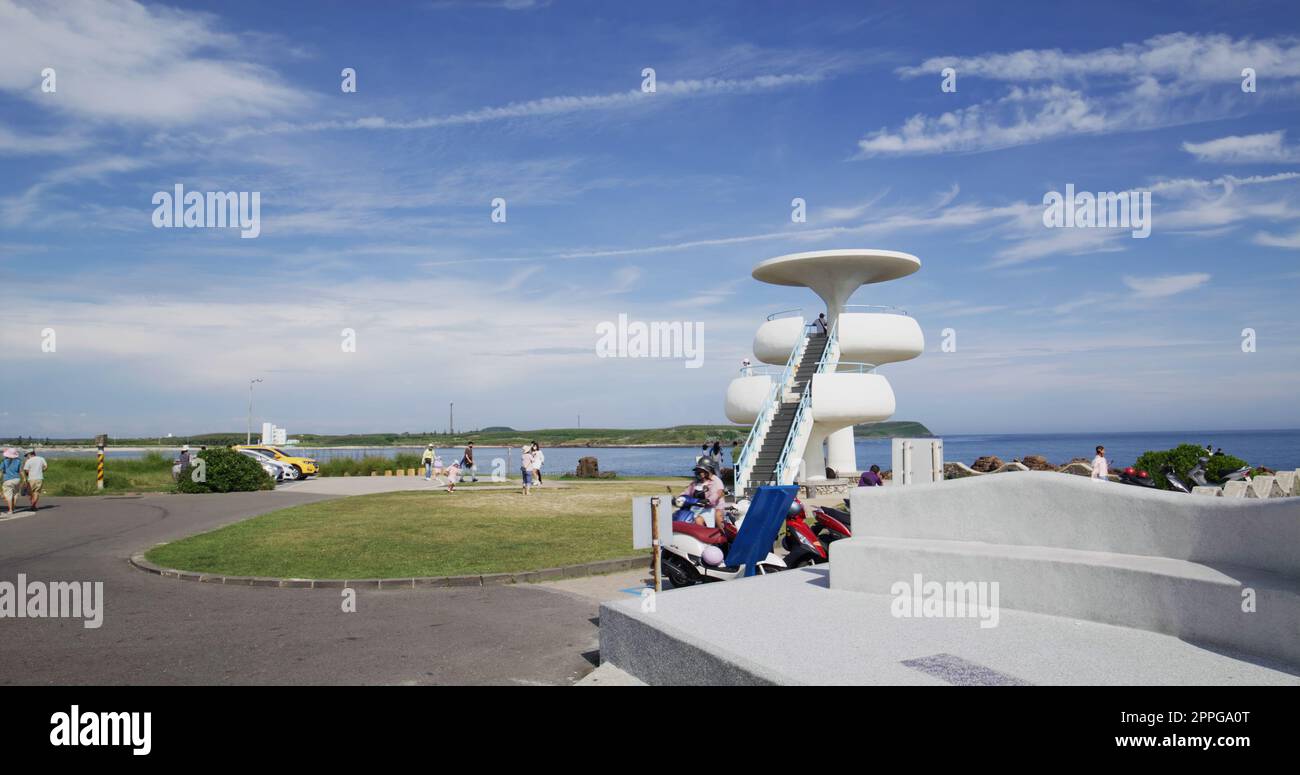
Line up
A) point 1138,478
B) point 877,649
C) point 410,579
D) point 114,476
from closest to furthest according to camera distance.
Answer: point 877,649
point 410,579
point 1138,478
point 114,476

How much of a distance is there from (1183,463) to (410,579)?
2060 cm

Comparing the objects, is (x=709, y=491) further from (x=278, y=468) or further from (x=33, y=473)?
(x=278, y=468)

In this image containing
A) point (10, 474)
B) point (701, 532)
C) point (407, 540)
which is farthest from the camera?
point (10, 474)

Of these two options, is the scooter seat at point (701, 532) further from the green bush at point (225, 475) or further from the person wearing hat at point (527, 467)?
the green bush at point (225, 475)

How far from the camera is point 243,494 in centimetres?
2709

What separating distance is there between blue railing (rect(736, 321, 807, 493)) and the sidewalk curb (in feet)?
45.3

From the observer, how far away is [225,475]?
27969 millimetres

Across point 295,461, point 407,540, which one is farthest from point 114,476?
point 407,540
